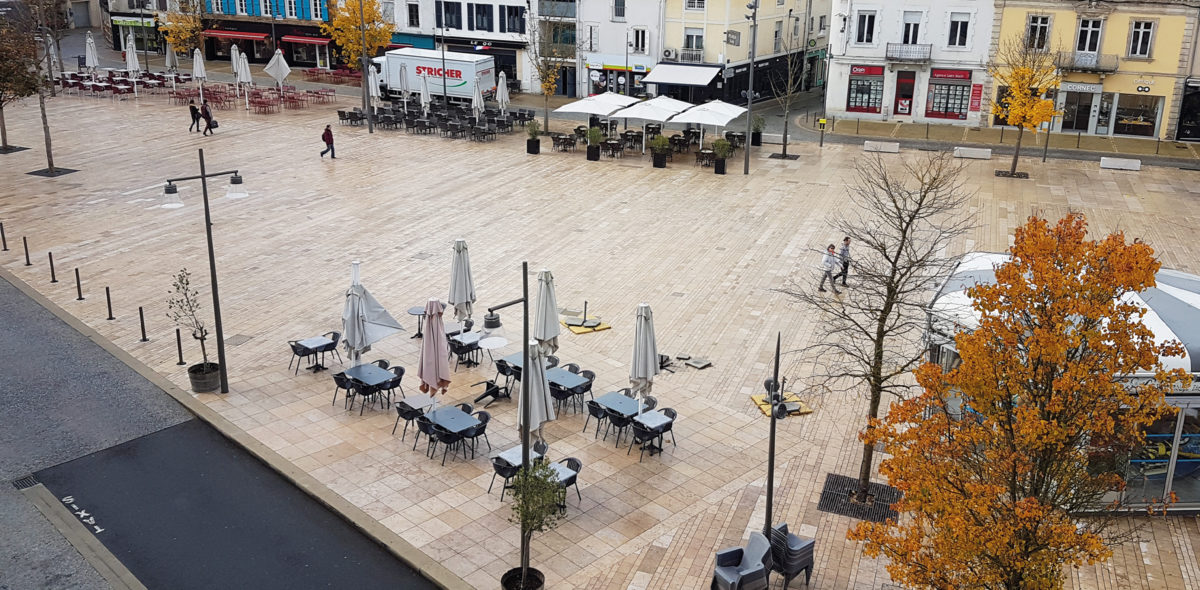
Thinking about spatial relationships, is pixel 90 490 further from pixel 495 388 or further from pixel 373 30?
pixel 373 30

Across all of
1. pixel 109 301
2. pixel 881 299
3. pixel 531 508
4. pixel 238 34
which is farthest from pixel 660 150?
pixel 238 34

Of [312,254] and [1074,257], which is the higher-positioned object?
[1074,257]

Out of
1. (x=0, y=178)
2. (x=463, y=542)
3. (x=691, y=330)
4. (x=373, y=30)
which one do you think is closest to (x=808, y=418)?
(x=691, y=330)

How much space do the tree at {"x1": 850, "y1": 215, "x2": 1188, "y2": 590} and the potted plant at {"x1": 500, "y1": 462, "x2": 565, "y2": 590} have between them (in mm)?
4200

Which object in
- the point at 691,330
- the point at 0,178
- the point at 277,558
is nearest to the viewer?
the point at 277,558

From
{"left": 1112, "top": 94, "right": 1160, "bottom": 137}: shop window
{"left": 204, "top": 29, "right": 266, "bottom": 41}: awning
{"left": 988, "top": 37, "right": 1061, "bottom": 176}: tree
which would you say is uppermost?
{"left": 204, "top": 29, "right": 266, "bottom": 41}: awning

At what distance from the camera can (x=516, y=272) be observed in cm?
2675

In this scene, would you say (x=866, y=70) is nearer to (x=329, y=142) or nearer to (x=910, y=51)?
(x=910, y=51)

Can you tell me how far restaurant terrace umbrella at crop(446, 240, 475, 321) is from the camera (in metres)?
21.2

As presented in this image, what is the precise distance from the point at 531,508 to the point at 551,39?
4179 centimetres

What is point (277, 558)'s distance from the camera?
1504 centimetres

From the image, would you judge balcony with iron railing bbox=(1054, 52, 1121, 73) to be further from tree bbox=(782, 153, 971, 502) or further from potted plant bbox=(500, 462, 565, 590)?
potted plant bbox=(500, 462, 565, 590)

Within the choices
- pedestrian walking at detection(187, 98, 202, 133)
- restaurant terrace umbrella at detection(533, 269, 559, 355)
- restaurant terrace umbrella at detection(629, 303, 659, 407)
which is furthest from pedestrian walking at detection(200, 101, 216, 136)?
restaurant terrace umbrella at detection(629, 303, 659, 407)

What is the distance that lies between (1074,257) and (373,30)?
48.7m
